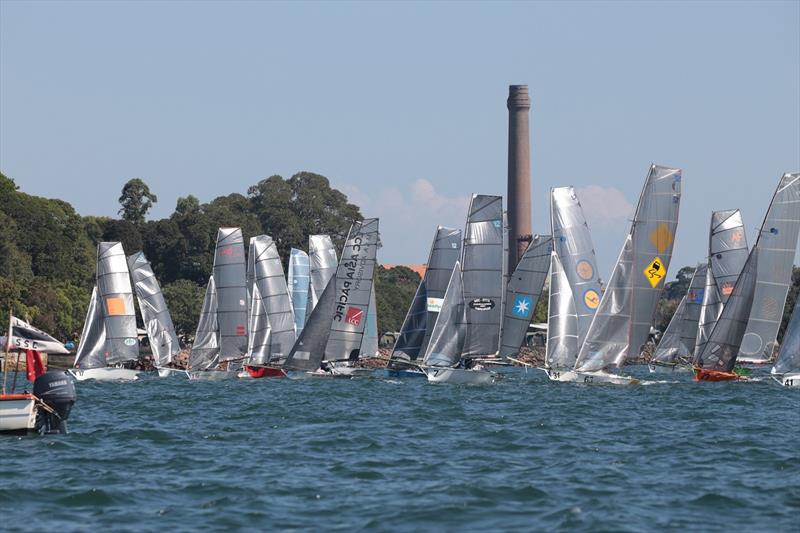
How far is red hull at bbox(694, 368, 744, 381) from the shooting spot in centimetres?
6231

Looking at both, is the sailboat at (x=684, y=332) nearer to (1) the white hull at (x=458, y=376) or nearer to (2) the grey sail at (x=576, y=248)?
(2) the grey sail at (x=576, y=248)

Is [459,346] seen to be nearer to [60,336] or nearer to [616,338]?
[616,338]

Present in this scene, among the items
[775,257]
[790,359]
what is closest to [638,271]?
[775,257]

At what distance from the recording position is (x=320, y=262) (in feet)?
254

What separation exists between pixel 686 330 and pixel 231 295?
29.6 metres

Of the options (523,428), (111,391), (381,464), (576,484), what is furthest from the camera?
(111,391)

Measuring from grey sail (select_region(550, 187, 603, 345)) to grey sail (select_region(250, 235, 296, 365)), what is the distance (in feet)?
49.5

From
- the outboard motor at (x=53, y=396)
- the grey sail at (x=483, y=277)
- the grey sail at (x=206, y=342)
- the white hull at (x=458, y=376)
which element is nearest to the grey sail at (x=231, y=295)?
the grey sail at (x=206, y=342)

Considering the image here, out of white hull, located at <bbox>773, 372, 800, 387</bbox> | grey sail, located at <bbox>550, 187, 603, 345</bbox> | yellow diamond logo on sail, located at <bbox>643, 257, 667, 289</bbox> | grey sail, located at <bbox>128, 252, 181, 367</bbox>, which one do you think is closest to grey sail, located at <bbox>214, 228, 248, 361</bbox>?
grey sail, located at <bbox>128, 252, 181, 367</bbox>

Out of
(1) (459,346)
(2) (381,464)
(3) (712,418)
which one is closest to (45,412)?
(2) (381,464)

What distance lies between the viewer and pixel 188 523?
23281 millimetres

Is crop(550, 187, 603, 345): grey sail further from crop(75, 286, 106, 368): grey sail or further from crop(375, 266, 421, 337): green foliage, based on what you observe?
crop(375, 266, 421, 337): green foliage

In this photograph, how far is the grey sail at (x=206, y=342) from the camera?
71.6 metres

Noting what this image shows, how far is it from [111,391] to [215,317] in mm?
14121
